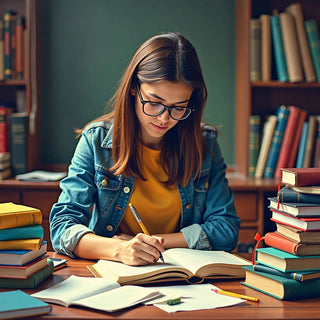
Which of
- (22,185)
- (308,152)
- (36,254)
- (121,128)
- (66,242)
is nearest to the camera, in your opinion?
(36,254)

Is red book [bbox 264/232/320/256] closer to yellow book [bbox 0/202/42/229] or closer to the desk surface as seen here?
the desk surface

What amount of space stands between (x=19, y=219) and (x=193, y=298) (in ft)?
1.46

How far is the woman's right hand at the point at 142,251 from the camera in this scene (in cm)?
133

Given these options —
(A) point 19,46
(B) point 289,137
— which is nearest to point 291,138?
(B) point 289,137

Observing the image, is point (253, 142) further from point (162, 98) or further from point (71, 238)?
point (71, 238)

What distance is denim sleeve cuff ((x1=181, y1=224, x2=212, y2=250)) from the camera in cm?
163

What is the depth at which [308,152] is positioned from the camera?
2.82 m

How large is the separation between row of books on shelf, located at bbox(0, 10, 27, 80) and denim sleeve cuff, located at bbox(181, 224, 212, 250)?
1.66 meters

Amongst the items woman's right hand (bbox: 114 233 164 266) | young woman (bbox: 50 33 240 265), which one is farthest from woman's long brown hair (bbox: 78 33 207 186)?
woman's right hand (bbox: 114 233 164 266)

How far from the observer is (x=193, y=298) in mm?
1164

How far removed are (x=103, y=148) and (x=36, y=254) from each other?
0.56 m

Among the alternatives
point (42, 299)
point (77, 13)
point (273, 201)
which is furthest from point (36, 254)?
point (77, 13)

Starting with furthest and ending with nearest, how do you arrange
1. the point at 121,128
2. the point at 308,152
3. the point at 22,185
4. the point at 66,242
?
1. the point at 308,152
2. the point at 22,185
3. the point at 121,128
4. the point at 66,242

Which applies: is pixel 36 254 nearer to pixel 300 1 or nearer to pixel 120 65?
pixel 120 65
